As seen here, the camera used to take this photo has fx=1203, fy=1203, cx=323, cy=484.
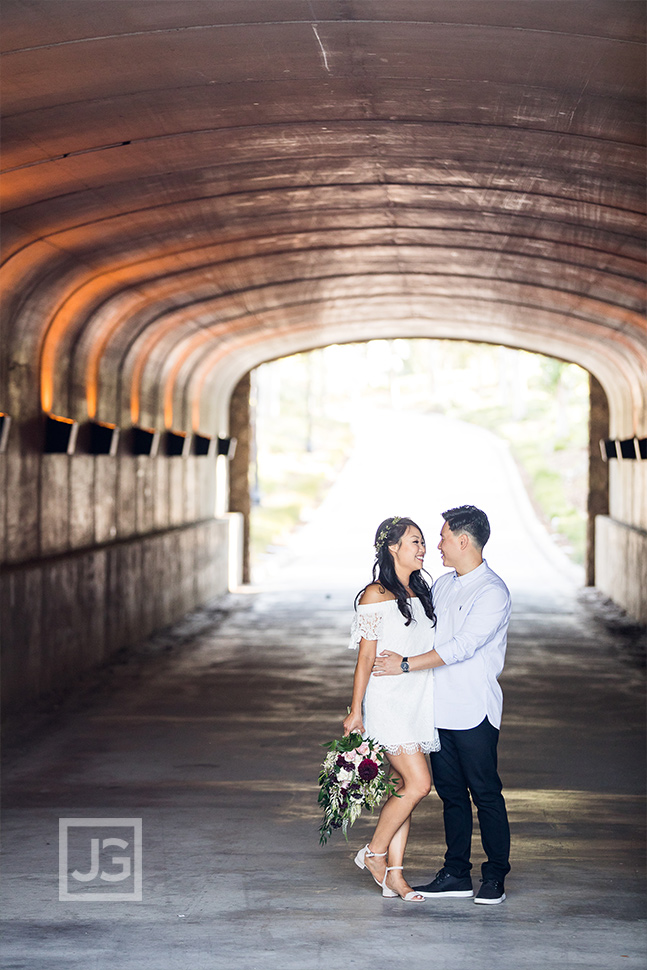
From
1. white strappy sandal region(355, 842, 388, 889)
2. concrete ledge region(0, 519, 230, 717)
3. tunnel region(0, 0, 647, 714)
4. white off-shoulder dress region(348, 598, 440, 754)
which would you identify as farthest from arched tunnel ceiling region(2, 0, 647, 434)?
white strappy sandal region(355, 842, 388, 889)

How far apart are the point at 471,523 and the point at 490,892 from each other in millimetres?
1595

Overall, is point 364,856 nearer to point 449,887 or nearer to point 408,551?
point 449,887

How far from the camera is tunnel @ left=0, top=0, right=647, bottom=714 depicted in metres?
5.77

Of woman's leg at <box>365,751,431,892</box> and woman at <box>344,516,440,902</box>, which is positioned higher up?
woman at <box>344,516,440,902</box>

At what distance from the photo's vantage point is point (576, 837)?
21.0 feet

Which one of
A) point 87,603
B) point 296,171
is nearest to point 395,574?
point 296,171

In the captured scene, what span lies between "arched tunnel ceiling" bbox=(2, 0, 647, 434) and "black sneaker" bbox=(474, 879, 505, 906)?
3787 mm

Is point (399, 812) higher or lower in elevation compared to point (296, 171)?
lower

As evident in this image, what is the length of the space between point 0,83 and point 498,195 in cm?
435

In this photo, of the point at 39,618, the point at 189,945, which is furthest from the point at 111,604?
the point at 189,945

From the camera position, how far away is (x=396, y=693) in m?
5.25

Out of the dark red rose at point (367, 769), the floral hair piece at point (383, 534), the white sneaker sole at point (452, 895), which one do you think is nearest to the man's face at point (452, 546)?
the floral hair piece at point (383, 534)

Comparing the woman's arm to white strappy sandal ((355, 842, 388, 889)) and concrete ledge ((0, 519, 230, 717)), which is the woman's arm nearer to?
white strappy sandal ((355, 842, 388, 889))

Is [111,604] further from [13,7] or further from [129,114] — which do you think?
[13,7]
